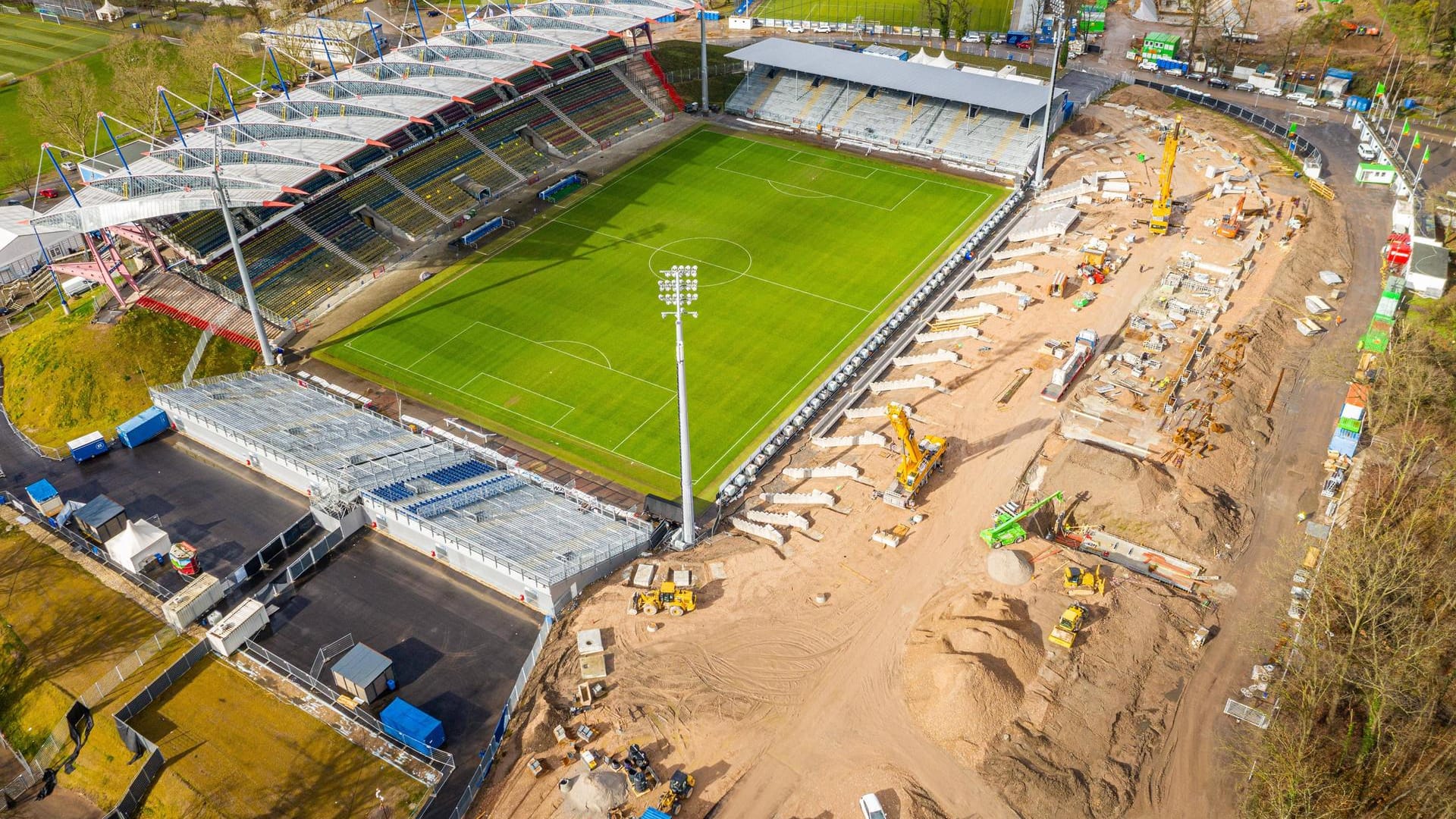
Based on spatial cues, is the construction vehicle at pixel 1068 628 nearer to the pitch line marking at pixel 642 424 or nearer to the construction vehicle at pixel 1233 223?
the pitch line marking at pixel 642 424

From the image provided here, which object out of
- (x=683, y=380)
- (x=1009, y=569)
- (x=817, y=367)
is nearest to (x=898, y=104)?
(x=817, y=367)

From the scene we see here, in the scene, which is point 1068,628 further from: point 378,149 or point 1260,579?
point 378,149

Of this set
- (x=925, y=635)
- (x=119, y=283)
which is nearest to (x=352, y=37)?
(x=119, y=283)

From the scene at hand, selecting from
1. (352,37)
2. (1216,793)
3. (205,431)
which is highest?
(352,37)

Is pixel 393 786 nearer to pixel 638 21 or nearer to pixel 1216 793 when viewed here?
pixel 1216 793

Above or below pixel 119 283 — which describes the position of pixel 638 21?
above

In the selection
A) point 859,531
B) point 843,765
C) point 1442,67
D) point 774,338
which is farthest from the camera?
point 1442,67

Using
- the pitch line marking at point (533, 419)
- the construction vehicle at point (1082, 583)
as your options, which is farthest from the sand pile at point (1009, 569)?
the pitch line marking at point (533, 419)

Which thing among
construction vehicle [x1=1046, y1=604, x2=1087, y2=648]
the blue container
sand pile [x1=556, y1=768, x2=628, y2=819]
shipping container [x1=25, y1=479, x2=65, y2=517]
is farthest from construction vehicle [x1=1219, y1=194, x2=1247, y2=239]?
shipping container [x1=25, y1=479, x2=65, y2=517]
